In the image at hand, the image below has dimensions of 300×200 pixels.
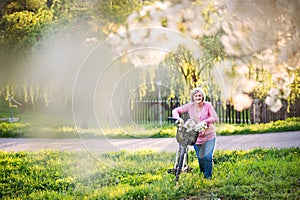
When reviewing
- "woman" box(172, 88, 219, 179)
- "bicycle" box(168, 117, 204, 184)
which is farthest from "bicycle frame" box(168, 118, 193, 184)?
"woman" box(172, 88, 219, 179)

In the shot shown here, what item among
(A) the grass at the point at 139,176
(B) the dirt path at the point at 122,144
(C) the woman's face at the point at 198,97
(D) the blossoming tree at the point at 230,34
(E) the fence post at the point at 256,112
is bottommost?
(A) the grass at the point at 139,176

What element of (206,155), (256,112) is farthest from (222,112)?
(206,155)

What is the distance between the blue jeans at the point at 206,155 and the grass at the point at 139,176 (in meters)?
0.07

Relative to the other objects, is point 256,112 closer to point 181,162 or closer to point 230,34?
point 230,34

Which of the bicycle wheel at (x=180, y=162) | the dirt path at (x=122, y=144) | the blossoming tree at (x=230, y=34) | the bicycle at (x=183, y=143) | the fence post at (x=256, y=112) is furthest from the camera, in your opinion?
the fence post at (x=256, y=112)

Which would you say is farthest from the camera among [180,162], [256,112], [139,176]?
[256,112]

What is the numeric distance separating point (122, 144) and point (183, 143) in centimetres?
77

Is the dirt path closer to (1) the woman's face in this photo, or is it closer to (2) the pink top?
(2) the pink top

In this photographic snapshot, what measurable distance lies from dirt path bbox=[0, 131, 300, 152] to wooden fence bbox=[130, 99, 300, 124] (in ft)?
0.68

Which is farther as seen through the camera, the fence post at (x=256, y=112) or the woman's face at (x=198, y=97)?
the fence post at (x=256, y=112)

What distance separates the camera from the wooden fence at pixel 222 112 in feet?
12.9

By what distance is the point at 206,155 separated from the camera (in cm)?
344

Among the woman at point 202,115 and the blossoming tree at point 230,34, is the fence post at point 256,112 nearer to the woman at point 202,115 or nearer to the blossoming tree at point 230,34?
the blossoming tree at point 230,34

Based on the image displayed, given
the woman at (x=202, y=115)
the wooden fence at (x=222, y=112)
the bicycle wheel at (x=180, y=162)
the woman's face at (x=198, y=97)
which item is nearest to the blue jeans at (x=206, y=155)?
the woman at (x=202, y=115)
